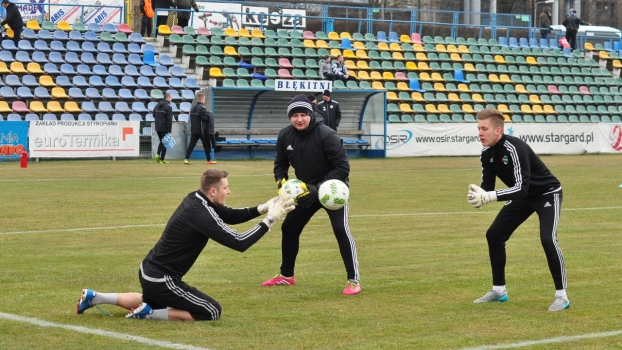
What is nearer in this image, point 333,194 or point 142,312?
point 142,312

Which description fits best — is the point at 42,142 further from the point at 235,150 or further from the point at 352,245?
the point at 352,245

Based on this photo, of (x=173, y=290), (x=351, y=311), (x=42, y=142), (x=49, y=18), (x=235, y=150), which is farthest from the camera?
(x=49, y=18)

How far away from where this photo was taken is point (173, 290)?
7852 mm

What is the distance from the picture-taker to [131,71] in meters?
35.4

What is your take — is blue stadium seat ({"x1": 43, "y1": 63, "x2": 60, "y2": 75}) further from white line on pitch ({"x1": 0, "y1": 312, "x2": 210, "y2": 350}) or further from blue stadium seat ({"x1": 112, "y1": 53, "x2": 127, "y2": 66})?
white line on pitch ({"x1": 0, "y1": 312, "x2": 210, "y2": 350})

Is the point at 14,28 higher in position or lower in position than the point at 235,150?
higher

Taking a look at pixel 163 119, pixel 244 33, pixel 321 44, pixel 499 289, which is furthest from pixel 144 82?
pixel 499 289

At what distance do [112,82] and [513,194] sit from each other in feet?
91.5

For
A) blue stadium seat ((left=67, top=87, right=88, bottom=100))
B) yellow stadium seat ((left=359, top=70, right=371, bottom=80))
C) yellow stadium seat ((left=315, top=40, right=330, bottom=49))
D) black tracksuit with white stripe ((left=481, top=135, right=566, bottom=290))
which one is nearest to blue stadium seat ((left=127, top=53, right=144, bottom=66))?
blue stadium seat ((left=67, top=87, right=88, bottom=100))

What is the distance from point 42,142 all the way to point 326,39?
17058 mm

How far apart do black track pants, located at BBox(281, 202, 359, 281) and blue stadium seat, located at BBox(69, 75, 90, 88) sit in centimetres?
2528

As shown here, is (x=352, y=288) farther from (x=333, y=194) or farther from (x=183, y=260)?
(x=183, y=260)

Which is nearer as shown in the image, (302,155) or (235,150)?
(302,155)

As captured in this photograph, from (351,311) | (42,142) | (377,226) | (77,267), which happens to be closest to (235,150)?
(42,142)
